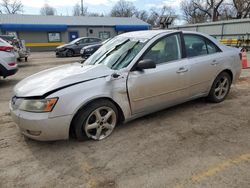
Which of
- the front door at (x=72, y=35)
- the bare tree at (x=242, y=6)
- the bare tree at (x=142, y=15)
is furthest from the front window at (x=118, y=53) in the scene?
the bare tree at (x=142, y=15)

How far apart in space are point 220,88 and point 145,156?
109 inches

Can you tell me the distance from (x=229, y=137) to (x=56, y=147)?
8.38 ft

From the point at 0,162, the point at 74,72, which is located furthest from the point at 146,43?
the point at 0,162

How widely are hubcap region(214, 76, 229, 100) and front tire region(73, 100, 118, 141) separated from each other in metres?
2.49

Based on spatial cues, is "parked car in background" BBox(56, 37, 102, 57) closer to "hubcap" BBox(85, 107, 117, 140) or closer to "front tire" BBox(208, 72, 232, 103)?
"front tire" BBox(208, 72, 232, 103)

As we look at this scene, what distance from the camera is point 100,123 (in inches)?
137

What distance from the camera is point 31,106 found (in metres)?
3.08

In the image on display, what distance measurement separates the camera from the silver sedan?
3.08 meters

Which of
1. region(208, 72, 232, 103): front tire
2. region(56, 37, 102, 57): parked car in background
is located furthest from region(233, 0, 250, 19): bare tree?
region(208, 72, 232, 103): front tire

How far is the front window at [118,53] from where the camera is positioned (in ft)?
12.2

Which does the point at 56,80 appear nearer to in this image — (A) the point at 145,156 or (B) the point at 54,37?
(A) the point at 145,156

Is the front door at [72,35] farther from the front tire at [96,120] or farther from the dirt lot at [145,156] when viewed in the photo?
the front tire at [96,120]

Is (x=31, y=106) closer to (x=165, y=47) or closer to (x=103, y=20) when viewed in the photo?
(x=165, y=47)

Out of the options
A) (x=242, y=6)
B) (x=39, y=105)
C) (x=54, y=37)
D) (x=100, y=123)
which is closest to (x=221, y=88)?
(x=100, y=123)
